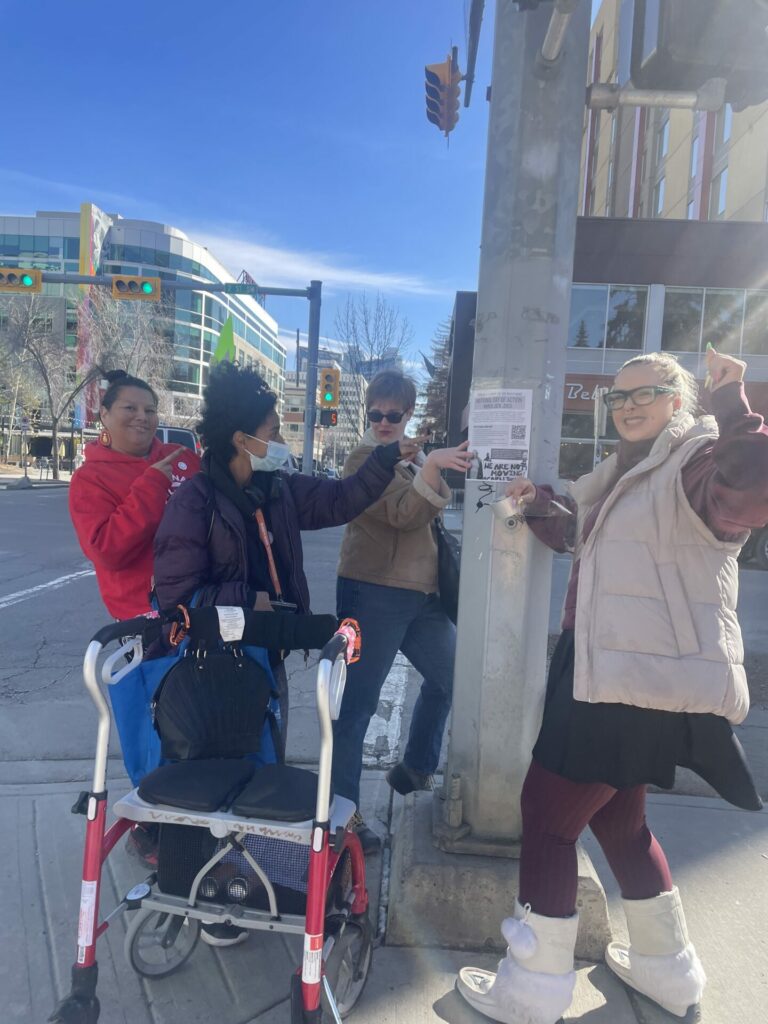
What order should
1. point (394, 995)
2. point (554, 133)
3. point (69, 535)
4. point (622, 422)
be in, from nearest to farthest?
1. point (622, 422)
2. point (394, 995)
3. point (554, 133)
4. point (69, 535)

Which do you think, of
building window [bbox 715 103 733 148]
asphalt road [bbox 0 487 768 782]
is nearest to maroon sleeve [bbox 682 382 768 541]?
asphalt road [bbox 0 487 768 782]

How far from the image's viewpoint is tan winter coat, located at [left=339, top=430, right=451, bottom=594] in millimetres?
2748

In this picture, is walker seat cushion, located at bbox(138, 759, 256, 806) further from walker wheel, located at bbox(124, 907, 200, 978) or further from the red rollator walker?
walker wheel, located at bbox(124, 907, 200, 978)

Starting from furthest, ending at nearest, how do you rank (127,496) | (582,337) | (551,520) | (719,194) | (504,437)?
(719,194) → (582,337) → (127,496) → (504,437) → (551,520)

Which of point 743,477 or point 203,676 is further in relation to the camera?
point 203,676

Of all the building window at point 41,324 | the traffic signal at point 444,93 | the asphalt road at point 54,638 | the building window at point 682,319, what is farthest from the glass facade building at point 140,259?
the traffic signal at point 444,93

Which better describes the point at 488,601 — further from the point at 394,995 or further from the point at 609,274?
the point at 609,274

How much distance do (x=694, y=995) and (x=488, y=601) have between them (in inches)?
52.5

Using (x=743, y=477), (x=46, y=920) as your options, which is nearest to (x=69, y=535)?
(x=46, y=920)

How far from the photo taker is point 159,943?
7.57 feet

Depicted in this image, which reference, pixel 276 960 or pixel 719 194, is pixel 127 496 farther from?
pixel 719 194

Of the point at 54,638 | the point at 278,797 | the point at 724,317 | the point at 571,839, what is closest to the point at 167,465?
the point at 278,797

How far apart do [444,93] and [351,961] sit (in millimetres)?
6966

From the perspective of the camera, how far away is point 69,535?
1340 cm
